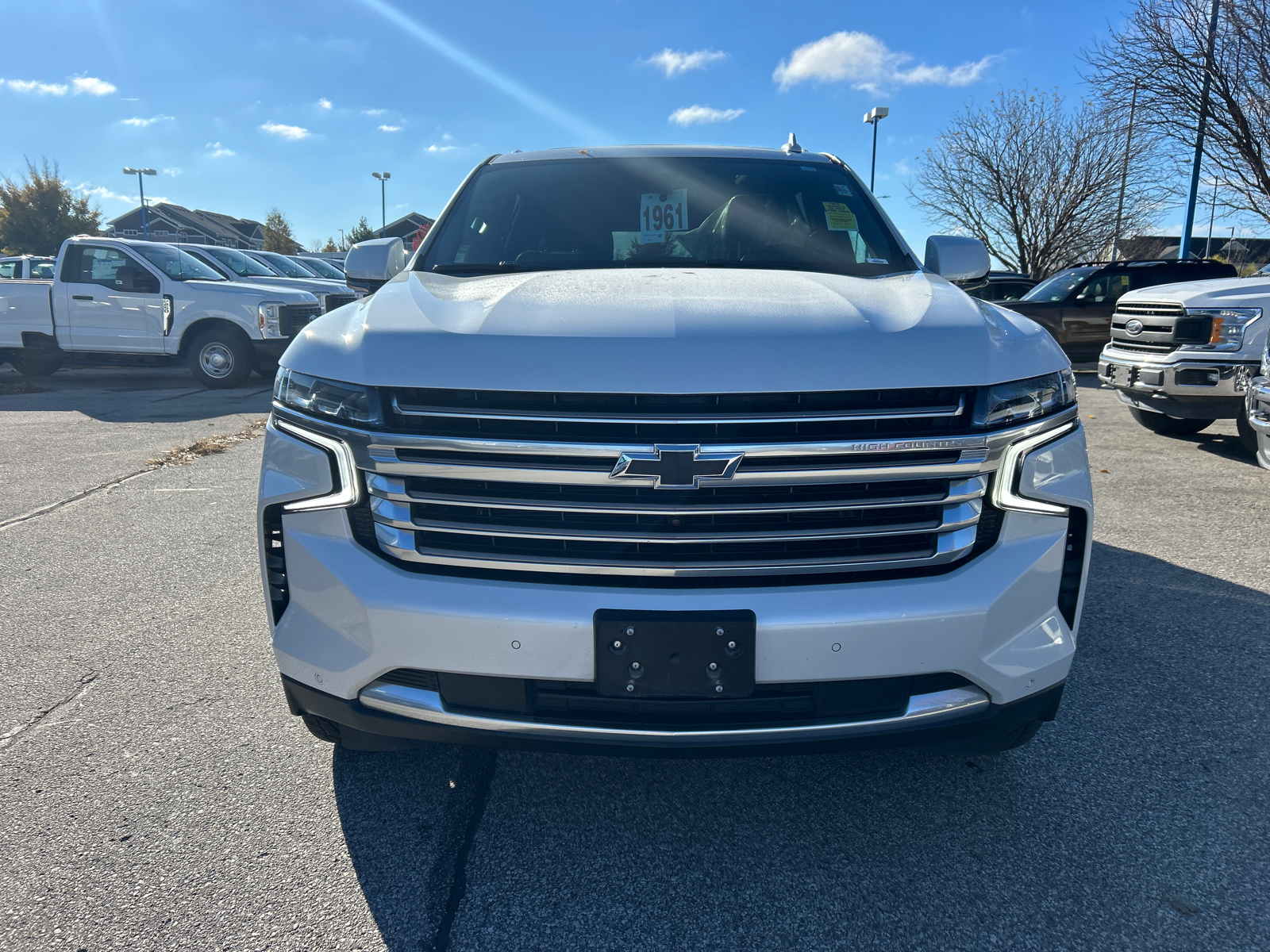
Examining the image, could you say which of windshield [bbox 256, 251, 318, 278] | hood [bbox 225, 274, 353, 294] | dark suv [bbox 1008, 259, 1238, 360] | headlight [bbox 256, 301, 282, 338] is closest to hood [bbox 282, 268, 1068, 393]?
headlight [bbox 256, 301, 282, 338]

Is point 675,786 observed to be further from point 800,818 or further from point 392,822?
point 392,822

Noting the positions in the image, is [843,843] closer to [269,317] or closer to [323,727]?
[323,727]

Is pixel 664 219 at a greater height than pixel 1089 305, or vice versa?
pixel 1089 305

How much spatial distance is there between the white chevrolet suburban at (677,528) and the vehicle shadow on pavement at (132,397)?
7837 millimetres

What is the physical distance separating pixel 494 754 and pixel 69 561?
3087 millimetres

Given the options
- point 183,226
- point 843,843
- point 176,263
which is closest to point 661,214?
point 843,843

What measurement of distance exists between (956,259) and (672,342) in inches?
68.5

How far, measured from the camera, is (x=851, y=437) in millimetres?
1877

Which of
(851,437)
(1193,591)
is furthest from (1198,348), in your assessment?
(851,437)

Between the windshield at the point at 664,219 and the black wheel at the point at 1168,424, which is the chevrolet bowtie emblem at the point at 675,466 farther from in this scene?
the black wheel at the point at 1168,424

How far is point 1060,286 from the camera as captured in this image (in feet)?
44.1

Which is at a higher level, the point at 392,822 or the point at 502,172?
the point at 502,172

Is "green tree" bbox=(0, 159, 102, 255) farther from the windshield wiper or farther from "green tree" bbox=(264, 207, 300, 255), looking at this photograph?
the windshield wiper

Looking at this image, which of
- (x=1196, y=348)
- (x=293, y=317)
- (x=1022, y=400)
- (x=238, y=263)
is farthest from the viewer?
(x=238, y=263)
